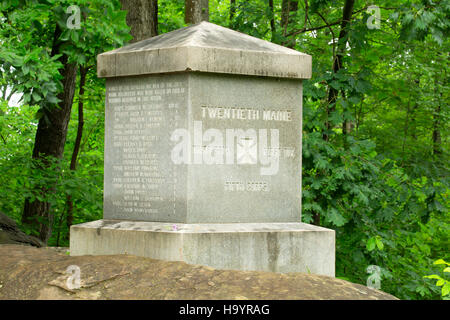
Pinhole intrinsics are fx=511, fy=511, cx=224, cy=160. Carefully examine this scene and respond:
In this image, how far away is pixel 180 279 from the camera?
3.90m

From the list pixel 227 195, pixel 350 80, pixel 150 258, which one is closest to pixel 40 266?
pixel 150 258

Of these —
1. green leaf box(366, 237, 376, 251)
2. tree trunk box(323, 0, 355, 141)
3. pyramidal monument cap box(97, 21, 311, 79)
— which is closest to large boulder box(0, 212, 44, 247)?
pyramidal monument cap box(97, 21, 311, 79)

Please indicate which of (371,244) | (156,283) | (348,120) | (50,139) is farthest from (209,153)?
(50,139)

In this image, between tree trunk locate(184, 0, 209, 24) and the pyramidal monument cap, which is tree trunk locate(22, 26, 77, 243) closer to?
tree trunk locate(184, 0, 209, 24)

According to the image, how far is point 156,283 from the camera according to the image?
3.86 metres

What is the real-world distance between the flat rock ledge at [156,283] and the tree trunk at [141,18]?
Answer: 494 cm

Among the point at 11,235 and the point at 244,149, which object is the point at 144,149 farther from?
the point at 11,235

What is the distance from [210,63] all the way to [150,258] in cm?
190

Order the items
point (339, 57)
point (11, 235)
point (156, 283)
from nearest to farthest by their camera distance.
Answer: point (156, 283) < point (11, 235) < point (339, 57)

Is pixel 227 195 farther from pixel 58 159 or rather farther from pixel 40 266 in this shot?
pixel 58 159

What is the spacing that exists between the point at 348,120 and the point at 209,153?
3159 mm
